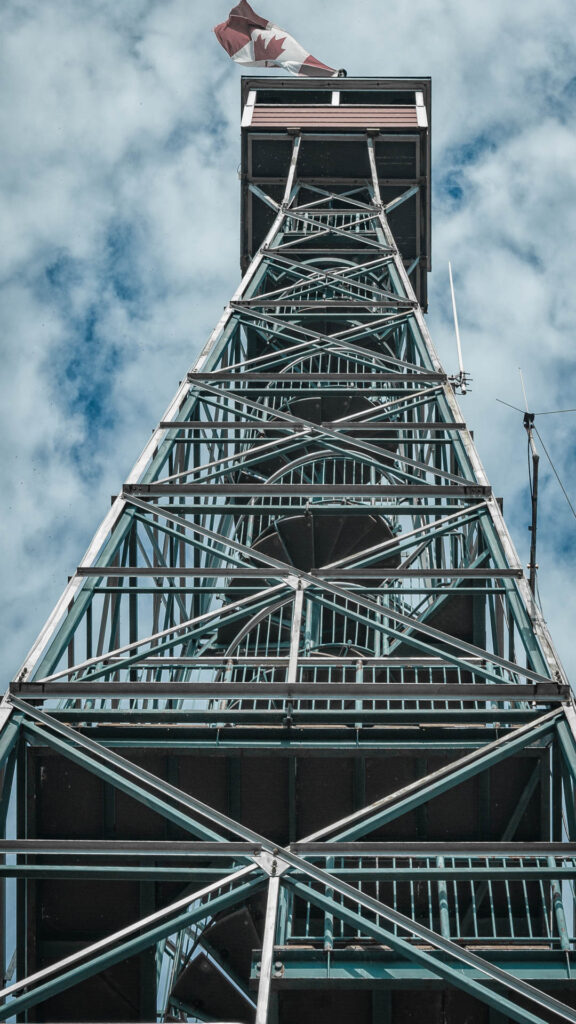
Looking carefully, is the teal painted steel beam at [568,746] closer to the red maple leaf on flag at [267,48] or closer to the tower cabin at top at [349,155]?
the tower cabin at top at [349,155]

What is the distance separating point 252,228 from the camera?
3462 centimetres

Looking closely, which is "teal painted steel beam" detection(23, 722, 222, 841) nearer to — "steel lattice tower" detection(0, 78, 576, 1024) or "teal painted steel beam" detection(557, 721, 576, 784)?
"steel lattice tower" detection(0, 78, 576, 1024)

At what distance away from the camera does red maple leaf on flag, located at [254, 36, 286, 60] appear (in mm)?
37062

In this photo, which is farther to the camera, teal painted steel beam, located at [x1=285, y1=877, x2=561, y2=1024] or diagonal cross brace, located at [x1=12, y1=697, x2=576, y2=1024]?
diagonal cross brace, located at [x1=12, y1=697, x2=576, y2=1024]

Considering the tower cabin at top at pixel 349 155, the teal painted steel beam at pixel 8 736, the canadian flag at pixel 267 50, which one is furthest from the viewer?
the canadian flag at pixel 267 50

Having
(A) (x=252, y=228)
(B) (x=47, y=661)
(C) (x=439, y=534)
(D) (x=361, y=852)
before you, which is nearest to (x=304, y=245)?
(A) (x=252, y=228)

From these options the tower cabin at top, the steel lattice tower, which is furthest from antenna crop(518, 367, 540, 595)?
the tower cabin at top

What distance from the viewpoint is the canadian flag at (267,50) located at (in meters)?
36.9

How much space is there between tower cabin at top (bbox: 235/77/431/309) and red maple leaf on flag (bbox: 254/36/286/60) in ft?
9.23

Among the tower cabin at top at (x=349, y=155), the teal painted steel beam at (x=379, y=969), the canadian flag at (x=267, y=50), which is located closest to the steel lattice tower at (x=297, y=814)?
the teal painted steel beam at (x=379, y=969)

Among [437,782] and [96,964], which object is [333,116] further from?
[96,964]

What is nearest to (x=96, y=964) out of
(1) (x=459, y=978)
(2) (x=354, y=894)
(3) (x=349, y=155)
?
(2) (x=354, y=894)

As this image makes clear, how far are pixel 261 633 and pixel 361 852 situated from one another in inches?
404

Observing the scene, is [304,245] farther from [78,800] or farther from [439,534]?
[78,800]
